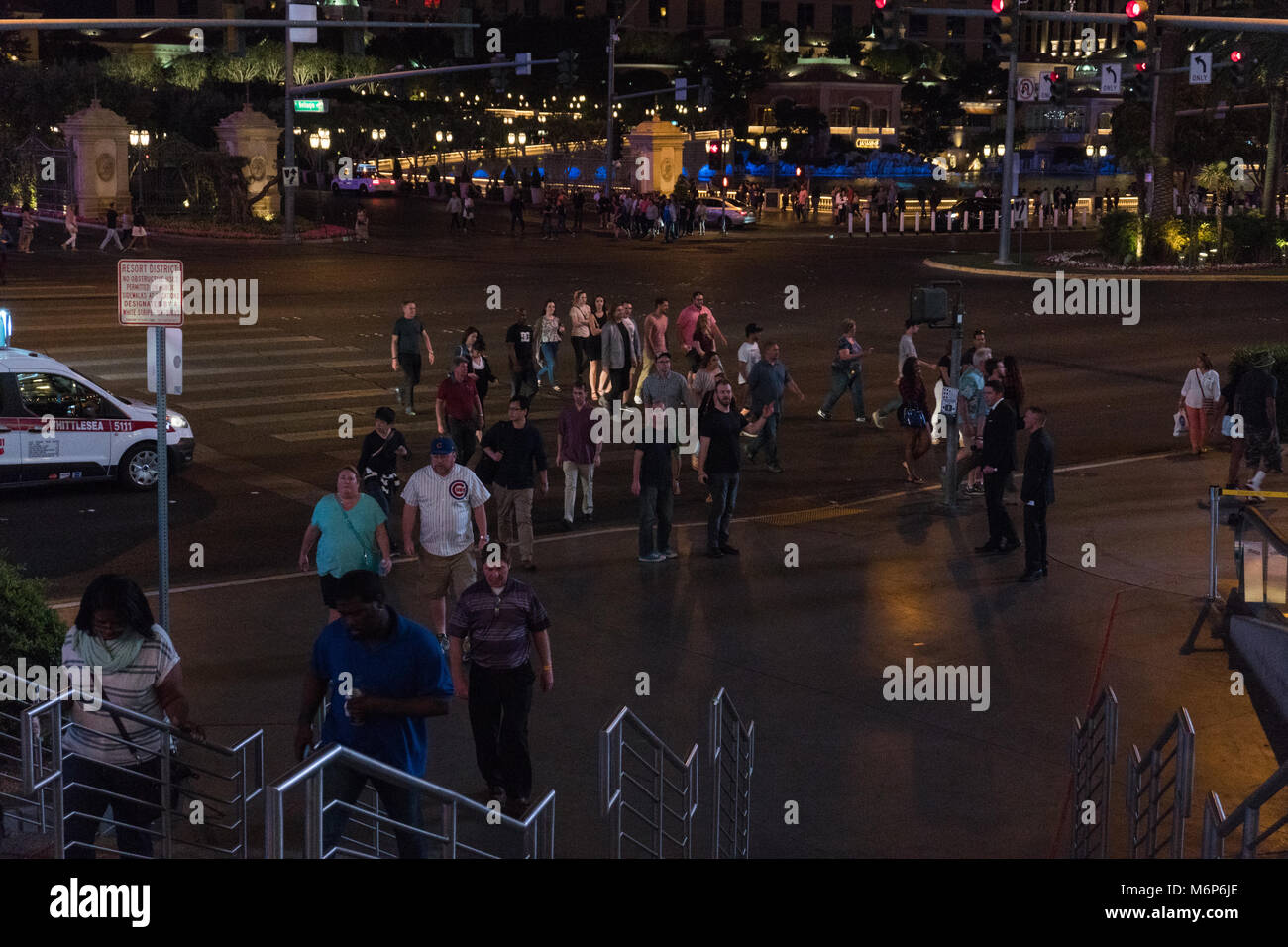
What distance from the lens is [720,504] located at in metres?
14.6

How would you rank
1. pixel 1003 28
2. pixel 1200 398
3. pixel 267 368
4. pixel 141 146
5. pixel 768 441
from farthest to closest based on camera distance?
pixel 141 146 → pixel 1003 28 → pixel 267 368 → pixel 1200 398 → pixel 768 441

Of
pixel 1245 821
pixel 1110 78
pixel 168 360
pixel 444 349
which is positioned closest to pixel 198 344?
pixel 444 349

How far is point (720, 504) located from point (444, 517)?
3908 mm

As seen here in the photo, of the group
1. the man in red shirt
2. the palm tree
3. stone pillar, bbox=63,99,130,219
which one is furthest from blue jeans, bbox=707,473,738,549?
the palm tree

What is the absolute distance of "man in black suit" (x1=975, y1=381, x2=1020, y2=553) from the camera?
14859 millimetres

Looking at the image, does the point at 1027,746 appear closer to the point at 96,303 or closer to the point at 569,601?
the point at 569,601

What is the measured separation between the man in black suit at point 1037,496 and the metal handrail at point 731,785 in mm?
5711

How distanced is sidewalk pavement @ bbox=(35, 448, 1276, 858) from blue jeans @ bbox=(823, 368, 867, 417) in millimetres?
4679

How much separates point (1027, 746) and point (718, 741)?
317cm

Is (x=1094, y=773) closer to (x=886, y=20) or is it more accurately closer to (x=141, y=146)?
(x=886, y=20)

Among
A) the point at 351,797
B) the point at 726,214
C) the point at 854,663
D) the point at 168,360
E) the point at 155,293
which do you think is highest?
the point at 155,293

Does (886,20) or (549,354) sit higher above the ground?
(886,20)

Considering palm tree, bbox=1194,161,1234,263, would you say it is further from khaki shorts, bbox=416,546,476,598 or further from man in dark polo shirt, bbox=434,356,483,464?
khaki shorts, bbox=416,546,476,598
